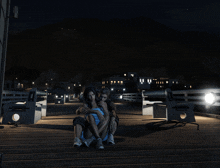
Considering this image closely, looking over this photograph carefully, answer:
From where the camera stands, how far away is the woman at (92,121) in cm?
300

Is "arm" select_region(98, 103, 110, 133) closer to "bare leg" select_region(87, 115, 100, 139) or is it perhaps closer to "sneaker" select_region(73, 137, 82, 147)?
"bare leg" select_region(87, 115, 100, 139)

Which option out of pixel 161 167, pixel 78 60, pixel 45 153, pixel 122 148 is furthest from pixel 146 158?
pixel 78 60

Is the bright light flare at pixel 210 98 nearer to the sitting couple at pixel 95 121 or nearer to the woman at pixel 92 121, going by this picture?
the sitting couple at pixel 95 121

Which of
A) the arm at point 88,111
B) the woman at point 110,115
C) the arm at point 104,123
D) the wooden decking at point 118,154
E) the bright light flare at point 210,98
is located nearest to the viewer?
the wooden decking at point 118,154

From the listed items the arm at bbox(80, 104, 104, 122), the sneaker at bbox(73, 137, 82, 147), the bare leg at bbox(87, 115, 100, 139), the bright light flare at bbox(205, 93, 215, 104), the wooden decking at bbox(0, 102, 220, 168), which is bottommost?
the wooden decking at bbox(0, 102, 220, 168)

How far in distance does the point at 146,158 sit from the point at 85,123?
4.00ft

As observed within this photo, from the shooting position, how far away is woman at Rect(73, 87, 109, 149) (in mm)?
3002

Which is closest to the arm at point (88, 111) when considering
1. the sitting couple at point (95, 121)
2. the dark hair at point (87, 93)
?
the sitting couple at point (95, 121)

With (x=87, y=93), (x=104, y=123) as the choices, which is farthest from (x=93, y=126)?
(x=87, y=93)

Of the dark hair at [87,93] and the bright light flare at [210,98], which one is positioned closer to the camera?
the dark hair at [87,93]

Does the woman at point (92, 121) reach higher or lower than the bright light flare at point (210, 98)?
lower

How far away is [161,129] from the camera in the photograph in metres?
4.93

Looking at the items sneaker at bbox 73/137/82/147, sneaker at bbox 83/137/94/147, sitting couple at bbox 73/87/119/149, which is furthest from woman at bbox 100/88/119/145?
sneaker at bbox 73/137/82/147

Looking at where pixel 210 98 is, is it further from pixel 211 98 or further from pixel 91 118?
pixel 91 118
